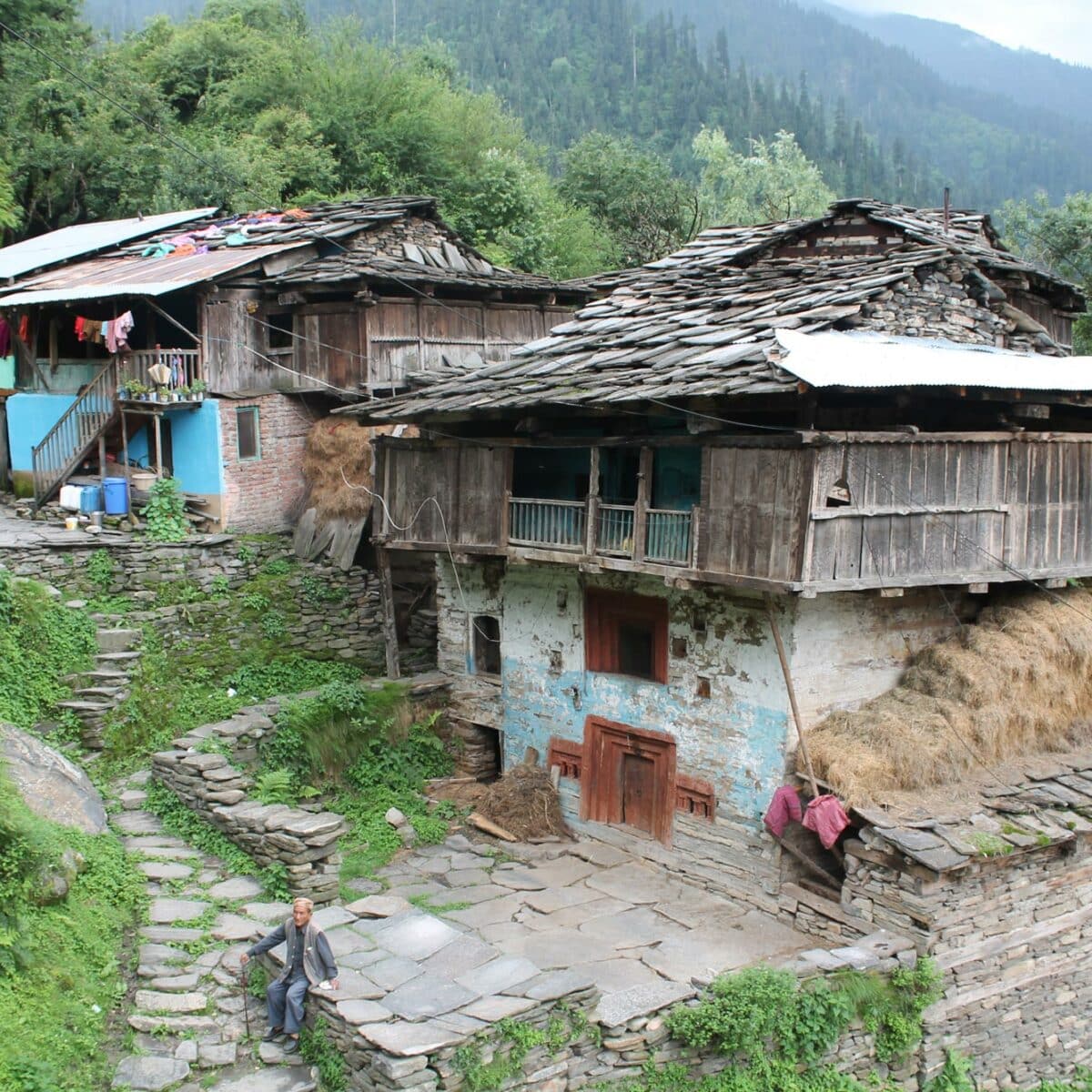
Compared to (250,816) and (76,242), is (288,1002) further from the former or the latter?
(76,242)

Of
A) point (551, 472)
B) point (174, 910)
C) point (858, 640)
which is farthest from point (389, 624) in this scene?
point (858, 640)

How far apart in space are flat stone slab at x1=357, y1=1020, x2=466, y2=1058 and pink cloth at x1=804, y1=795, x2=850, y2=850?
424cm

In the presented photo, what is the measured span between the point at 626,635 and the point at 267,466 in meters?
8.29

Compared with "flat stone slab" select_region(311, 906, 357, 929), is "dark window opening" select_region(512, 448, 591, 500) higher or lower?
higher

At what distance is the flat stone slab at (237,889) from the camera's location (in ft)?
35.4

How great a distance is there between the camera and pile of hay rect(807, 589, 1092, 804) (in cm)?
1122

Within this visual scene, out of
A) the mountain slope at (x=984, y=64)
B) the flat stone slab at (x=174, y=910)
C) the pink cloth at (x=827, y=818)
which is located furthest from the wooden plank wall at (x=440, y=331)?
the mountain slope at (x=984, y=64)

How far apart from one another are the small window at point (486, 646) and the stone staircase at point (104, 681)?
176 inches

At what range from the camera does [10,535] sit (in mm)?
16891

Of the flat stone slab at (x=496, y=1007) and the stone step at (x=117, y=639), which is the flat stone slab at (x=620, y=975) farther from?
the stone step at (x=117, y=639)

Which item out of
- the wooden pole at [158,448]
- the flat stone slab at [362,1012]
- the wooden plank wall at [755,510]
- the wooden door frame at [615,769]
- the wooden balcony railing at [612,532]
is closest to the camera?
the flat stone slab at [362,1012]

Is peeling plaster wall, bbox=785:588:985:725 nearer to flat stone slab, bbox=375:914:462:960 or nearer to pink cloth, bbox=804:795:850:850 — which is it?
pink cloth, bbox=804:795:850:850

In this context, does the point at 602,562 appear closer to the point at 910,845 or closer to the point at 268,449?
the point at 910,845

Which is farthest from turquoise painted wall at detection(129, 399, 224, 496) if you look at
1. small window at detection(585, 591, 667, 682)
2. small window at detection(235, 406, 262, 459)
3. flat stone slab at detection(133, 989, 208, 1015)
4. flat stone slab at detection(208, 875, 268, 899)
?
flat stone slab at detection(133, 989, 208, 1015)
